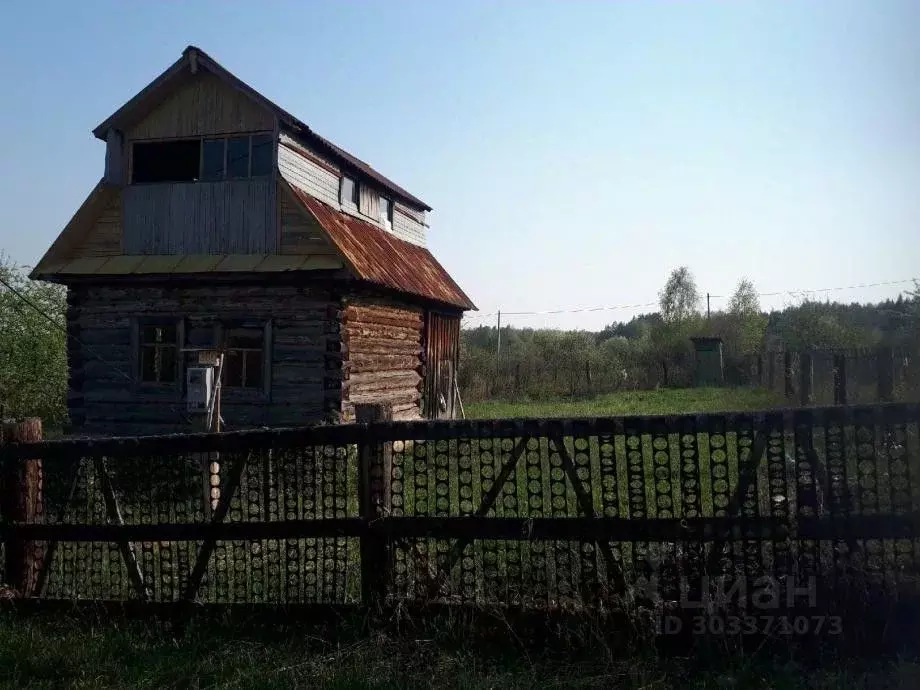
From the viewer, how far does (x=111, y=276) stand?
13203 mm

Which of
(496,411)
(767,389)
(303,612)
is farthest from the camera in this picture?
(767,389)

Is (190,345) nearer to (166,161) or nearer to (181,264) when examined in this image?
(181,264)

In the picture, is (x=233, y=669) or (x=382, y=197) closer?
(x=233, y=669)

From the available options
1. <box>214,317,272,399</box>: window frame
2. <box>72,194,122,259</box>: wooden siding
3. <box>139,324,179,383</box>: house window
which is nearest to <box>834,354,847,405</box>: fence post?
<box>214,317,272,399</box>: window frame

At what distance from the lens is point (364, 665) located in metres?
3.96

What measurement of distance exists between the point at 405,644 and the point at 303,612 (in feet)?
2.51

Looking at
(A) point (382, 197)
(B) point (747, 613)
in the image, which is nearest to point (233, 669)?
(B) point (747, 613)

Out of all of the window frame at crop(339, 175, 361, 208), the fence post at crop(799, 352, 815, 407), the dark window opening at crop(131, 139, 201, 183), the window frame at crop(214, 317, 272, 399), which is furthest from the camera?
the fence post at crop(799, 352, 815, 407)

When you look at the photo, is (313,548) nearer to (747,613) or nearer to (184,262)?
(747,613)

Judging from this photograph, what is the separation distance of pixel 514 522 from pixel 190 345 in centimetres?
1059

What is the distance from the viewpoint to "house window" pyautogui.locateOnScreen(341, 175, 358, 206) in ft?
50.9

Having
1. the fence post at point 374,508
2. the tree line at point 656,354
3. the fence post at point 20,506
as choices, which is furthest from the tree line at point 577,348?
the fence post at point 374,508

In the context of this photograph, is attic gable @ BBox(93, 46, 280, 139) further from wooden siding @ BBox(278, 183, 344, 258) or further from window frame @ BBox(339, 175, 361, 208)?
window frame @ BBox(339, 175, 361, 208)

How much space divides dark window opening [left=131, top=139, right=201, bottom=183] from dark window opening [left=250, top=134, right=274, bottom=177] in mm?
1176
